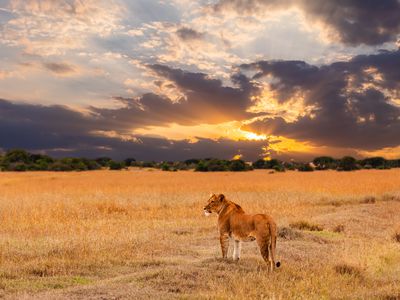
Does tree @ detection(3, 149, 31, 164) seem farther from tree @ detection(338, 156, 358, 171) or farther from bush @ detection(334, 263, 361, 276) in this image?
bush @ detection(334, 263, 361, 276)

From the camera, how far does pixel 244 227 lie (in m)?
11.7

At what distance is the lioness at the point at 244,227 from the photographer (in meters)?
11.3

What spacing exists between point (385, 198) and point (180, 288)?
28.4 metres

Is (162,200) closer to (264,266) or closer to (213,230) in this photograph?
(213,230)

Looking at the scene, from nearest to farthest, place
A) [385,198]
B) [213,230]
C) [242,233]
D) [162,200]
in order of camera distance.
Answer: [242,233], [213,230], [162,200], [385,198]

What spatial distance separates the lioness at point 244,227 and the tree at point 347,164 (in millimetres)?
100089

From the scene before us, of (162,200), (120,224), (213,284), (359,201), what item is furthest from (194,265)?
(359,201)

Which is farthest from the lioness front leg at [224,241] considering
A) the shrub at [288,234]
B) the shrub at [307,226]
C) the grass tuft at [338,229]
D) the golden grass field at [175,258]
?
the grass tuft at [338,229]

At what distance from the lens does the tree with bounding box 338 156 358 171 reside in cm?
10925

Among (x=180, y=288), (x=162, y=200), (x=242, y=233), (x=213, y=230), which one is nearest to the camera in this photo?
(x=180, y=288)

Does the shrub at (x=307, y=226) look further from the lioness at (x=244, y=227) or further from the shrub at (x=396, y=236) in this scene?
the lioness at (x=244, y=227)

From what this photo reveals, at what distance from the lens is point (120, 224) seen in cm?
2219

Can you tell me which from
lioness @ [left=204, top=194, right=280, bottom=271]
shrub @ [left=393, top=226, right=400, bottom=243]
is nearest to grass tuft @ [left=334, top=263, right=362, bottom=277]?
lioness @ [left=204, top=194, right=280, bottom=271]

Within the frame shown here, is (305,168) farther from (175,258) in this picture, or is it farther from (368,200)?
(175,258)
